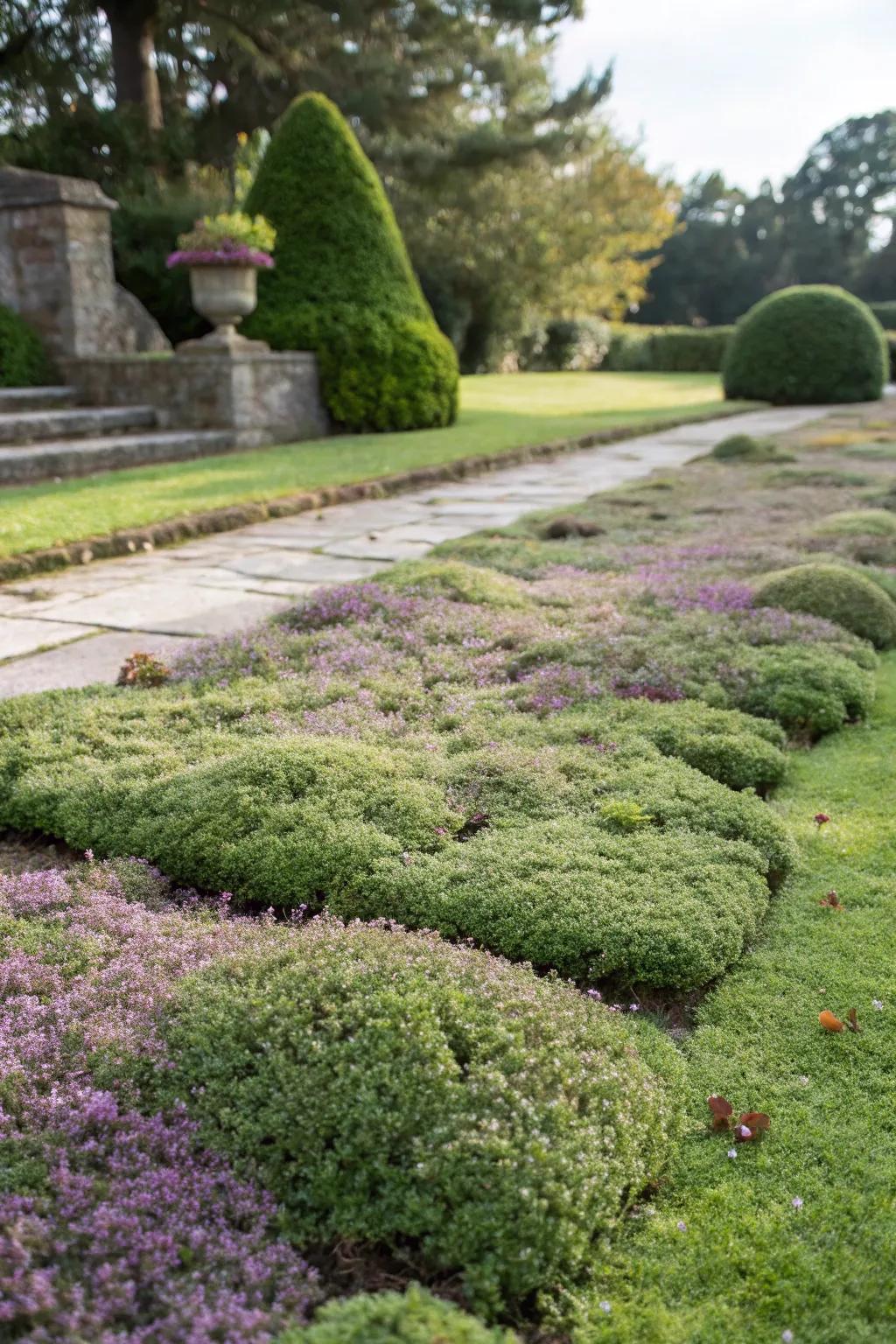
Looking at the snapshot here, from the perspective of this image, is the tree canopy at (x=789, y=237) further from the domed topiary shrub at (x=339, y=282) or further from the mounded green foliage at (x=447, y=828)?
the mounded green foliage at (x=447, y=828)

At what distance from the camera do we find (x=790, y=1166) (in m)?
1.66

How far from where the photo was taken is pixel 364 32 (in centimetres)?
1994

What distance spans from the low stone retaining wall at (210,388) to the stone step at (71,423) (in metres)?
0.17

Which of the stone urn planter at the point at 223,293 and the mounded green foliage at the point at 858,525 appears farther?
the stone urn planter at the point at 223,293

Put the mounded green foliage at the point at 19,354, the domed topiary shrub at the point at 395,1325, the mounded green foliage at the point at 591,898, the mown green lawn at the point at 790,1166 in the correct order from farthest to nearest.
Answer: the mounded green foliage at the point at 19,354 → the mounded green foliage at the point at 591,898 → the mown green lawn at the point at 790,1166 → the domed topiary shrub at the point at 395,1325

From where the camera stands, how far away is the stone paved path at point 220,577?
4211 millimetres

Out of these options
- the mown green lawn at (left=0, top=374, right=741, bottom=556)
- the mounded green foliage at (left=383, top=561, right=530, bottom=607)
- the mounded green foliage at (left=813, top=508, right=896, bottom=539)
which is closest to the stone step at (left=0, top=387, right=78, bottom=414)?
the mown green lawn at (left=0, top=374, right=741, bottom=556)

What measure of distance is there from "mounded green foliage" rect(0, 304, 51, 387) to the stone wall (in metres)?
0.19

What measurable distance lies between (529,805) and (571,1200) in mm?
1260

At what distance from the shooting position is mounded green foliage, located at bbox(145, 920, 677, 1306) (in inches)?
57.8

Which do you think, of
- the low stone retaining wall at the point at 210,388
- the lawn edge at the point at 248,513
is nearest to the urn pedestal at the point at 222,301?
the low stone retaining wall at the point at 210,388

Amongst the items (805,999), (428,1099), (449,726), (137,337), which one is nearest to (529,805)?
(449,726)

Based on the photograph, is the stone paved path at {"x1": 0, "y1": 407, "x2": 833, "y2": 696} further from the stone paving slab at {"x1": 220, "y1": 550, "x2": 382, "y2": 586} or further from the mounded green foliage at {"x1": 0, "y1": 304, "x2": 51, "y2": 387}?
the mounded green foliage at {"x1": 0, "y1": 304, "x2": 51, "y2": 387}

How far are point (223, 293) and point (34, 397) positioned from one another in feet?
7.01
